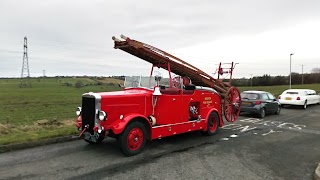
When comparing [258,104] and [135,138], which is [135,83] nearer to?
[135,138]

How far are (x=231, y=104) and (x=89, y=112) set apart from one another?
6181 millimetres

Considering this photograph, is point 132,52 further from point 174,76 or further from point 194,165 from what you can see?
point 194,165

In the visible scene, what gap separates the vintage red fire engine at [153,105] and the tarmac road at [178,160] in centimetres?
45

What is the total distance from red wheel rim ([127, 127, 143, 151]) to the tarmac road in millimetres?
295

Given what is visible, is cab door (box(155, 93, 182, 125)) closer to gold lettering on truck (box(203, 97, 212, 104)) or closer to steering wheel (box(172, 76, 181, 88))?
steering wheel (box(172, 76, 181, 88))

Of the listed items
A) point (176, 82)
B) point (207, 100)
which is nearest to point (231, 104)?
point (207, 100)

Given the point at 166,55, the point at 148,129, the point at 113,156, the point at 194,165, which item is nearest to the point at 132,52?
the point at 166,55

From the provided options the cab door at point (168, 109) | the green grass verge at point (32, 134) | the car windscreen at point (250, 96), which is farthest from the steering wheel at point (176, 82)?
the car windscreen at point (250, 96)

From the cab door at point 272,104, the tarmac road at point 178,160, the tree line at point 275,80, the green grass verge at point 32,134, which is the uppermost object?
the tree line at point 275,80

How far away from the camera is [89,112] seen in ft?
24.2

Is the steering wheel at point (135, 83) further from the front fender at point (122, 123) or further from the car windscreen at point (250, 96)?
the car windscreen at point (250, 96)

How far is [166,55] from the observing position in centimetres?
869

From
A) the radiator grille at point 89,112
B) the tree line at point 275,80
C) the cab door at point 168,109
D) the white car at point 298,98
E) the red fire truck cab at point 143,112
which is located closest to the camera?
the red fire truck cab at point 143,112

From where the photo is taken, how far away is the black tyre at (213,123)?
Result: 32.8 feet
